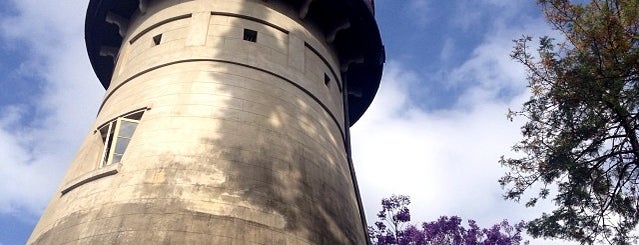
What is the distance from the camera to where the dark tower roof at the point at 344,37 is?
616 inches

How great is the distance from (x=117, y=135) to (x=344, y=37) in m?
8.01

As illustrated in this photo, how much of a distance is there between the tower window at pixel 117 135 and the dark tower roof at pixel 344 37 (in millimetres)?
5534

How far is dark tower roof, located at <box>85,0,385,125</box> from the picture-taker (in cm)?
1566

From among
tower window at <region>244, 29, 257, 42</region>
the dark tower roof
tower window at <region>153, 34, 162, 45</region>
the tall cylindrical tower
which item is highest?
the dark tower roof

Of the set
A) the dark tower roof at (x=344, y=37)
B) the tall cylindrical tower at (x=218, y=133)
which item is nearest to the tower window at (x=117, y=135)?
the tall cylindrical tower at (x=218, y=133)

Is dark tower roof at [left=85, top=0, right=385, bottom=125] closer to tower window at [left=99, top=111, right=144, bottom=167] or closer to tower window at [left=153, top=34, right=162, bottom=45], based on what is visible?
tower window at [left=153, top=34, right=162, bottom=45]

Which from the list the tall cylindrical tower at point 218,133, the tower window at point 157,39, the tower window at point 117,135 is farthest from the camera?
the tower window at point 157,39

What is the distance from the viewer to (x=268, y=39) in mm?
13422

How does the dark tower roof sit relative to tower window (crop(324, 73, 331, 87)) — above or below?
above

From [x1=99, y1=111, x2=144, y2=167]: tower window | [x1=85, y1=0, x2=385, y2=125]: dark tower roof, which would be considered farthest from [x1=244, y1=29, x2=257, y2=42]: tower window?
[x1=99, y1=111, x2=144, y2=167]: tower window

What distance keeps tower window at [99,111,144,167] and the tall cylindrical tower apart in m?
0.03

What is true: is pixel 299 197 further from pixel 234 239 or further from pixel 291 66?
pixel 291 66

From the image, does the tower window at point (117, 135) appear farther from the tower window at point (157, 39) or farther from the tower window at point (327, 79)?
the tower window at point (327, 79)

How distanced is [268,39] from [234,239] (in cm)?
637
